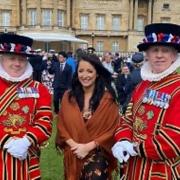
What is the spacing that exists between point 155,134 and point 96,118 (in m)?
0.78

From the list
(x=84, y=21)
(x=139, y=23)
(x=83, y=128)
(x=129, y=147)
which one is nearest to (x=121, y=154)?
(x=129, y=147)

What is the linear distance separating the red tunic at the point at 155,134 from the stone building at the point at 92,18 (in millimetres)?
52672

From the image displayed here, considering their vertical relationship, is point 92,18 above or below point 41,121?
above

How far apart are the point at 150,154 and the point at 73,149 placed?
906 millimetres

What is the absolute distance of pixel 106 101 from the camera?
4520 millimetres

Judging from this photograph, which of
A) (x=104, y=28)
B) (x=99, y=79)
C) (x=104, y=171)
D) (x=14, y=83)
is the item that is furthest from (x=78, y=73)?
(x=104, y=28)

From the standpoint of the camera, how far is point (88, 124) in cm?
440

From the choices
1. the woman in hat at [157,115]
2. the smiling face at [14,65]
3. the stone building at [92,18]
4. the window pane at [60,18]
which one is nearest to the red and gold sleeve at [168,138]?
the woman in hat at [157,115]

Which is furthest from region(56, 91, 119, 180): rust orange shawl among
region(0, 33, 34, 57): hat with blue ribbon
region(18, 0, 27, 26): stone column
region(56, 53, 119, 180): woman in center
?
region(18, 0, 27, 26): stone column

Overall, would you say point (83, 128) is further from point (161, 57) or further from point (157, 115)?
point (161, 57)

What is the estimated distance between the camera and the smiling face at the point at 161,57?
12.5 feet

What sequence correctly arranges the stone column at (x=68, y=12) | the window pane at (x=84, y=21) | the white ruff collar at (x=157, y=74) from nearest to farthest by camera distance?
the white ruff collar at (x=157, y=74), the stone column at (x=68, y=12), the window pane at (x=84, y=21)

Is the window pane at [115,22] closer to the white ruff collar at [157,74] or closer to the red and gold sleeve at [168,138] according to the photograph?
the white ruff collar at [157,74]

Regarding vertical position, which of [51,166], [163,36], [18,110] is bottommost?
[51,166]
